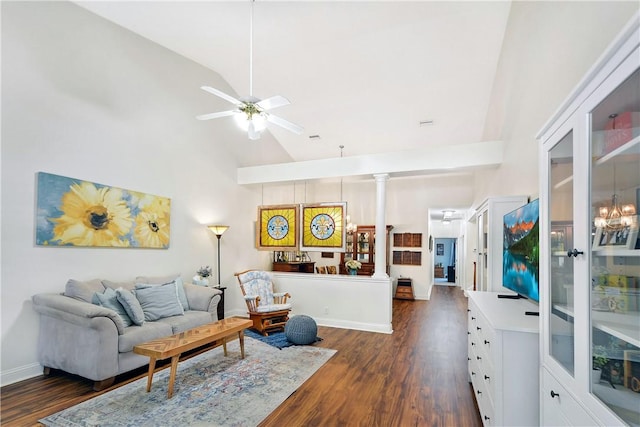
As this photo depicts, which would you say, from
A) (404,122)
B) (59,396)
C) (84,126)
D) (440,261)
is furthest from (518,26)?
(440,261)

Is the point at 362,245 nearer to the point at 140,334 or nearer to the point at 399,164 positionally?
the point at 399,164

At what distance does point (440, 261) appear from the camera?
50.0 feet

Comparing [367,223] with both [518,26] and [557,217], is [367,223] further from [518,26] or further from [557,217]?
[557,217]

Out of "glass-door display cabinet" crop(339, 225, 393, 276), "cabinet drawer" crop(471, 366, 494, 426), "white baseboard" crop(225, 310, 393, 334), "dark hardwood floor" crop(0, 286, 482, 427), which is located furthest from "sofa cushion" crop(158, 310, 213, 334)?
"glass-door display cabinet" crop(339, 225, 393, 276)

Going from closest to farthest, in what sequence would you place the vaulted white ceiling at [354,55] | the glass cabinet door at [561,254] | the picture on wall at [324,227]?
the glass cabinet door at [561,254] → the vaulted white ceiling at [354,55] → the picture on wall at [324,227]

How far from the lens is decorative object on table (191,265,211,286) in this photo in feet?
16.9

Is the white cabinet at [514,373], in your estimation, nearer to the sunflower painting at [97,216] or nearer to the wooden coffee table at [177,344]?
the wooden coffee table at [177,344]

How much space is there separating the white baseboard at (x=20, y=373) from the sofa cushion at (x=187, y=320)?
120cm

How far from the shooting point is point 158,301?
4.04m

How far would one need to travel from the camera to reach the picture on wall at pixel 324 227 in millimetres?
5887

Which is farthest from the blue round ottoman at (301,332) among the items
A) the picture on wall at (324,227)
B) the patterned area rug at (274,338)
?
the picture on wall at (324,227)

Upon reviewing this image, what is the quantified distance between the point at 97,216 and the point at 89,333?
1570mm

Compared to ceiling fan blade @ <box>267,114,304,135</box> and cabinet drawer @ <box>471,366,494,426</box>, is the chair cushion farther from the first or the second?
cabinet drawer @ <box>471,366,494,426</box>

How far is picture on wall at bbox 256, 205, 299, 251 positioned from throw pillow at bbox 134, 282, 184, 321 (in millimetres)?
2438
